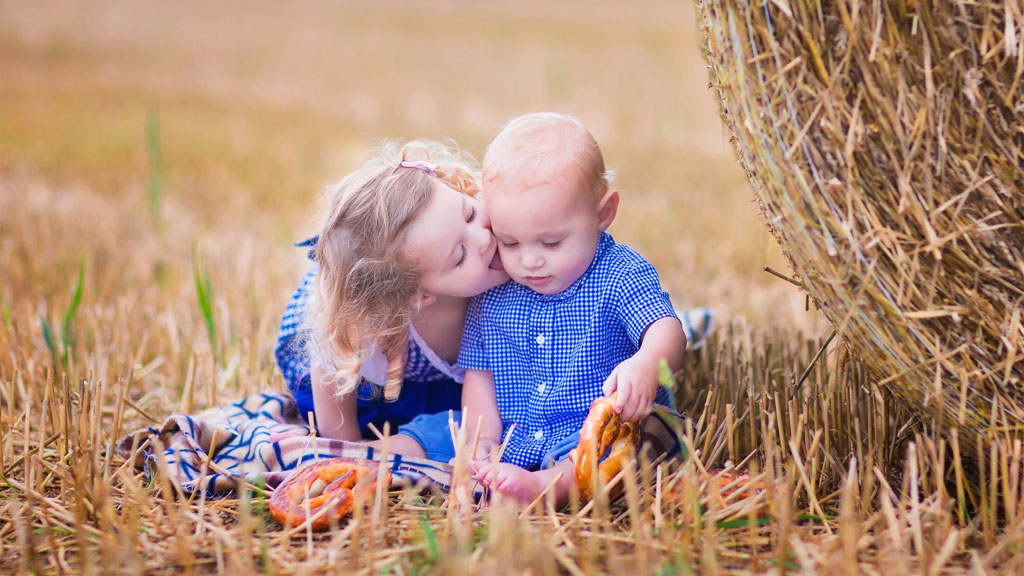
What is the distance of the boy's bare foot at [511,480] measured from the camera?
2.03 meters

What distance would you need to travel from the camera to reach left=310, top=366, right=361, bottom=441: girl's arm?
2553 millimetres

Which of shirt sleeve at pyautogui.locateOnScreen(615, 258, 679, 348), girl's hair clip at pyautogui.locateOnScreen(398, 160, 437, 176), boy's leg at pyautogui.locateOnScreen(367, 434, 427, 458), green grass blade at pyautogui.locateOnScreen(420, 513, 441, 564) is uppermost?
girl's hair clip at pyautogui.locateOnScreen(398, 160, 437, 176)

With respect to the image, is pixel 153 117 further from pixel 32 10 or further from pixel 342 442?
pixel 32 10

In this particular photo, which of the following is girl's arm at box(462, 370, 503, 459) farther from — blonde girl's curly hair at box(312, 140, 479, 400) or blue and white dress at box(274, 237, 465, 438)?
blonde girl's curly hair at box(312, 140, 479, 400)

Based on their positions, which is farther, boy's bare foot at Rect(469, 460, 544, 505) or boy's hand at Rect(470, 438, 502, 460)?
boy's hand at Rect(470, 438, 502, 460)

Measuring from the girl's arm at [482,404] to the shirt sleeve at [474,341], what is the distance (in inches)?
1.4

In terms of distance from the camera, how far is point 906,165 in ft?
5.60

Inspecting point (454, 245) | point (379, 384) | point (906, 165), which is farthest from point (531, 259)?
point (906, 165)

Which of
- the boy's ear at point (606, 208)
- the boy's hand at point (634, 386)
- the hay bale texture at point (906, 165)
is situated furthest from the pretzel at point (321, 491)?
the hay bale texture at point (906, 165)

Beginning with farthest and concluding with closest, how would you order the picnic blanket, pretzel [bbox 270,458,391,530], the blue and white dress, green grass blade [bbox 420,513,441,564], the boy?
1. the blue and white dress
2. the picnic blanket
3. the boy
4. pretzel [bbox 270,458,391,530]
5. green grass blade [bbox 420,513,441,564]

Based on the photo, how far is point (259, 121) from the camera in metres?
9.05

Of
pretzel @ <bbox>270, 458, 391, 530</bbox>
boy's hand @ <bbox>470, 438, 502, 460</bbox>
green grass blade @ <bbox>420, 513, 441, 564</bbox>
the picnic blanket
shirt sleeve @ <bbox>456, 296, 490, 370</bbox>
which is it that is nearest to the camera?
green grass blade @ <bbox>420, 513, 441, 564</bbox>

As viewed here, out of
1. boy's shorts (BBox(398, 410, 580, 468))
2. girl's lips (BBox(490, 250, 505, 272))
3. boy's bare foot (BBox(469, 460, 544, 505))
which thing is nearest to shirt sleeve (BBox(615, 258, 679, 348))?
girl's lips (BBox(490, 250, 505, 272))

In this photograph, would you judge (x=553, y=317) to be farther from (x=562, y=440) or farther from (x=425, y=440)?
(x=425, y=440)
